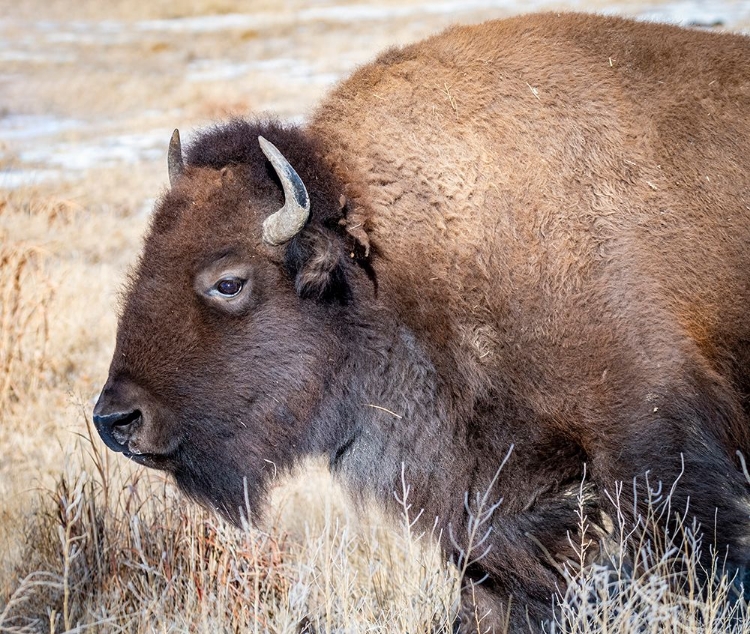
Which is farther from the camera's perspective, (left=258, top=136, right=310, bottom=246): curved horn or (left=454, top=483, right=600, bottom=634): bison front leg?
(left=454, top=483, right=600, bottom=634): bison front leg

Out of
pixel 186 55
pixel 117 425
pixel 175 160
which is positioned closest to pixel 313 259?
pixel 175 160

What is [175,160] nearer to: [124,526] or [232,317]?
[232,317]

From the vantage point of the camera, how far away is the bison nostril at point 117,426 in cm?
307

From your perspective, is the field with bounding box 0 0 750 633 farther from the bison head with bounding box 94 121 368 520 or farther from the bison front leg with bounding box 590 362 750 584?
the bison head with bounding box 94 121 368 520

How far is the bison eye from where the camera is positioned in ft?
10.6

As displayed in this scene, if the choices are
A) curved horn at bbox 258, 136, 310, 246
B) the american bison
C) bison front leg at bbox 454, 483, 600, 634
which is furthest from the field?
curved horn at bbox 258, 136, 310, 246

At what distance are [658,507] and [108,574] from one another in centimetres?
214

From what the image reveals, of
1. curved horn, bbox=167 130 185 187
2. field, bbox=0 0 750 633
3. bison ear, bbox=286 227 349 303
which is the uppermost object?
curved horn, bbox=167 130 185 187

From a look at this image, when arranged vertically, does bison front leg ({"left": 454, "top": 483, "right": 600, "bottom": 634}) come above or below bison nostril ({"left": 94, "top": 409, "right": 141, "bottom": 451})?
below

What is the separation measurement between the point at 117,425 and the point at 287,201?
0.94 m

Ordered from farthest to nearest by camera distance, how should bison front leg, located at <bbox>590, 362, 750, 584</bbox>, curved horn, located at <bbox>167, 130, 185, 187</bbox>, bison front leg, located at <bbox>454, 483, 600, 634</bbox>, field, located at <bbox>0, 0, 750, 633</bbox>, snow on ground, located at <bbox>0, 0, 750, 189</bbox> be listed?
snow on ground, located at <bbox>0, 0, 750, 189</bbox> < curved horn, located at <bbox>167, 130, 185, 187</bbox> < bison front leg, located at <bbox>454, 483, 600, 634</bbox> < field, located at <bbox>0, 0, 750, 633</bbox> < bison front leg, located at <bbox>590, 362, 750, 584</bbox>

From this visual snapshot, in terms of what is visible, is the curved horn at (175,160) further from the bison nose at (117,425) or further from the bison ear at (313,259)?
the bison nose at (117,425)

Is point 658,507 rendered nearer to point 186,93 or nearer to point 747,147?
point 747,147

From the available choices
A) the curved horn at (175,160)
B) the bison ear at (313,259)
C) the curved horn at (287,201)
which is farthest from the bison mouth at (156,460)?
the curved horn at (175,160)
